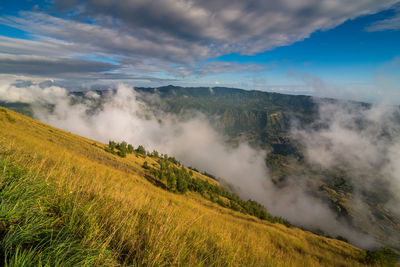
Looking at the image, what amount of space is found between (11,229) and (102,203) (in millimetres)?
1486

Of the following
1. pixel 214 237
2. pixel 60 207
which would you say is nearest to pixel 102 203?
pixel 60 207

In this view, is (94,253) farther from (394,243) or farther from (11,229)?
(394,243)

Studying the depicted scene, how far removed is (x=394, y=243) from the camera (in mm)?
191125

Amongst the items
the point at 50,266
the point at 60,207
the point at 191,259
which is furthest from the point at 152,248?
the point at 60,207

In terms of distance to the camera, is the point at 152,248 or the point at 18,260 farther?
the point at 152,248

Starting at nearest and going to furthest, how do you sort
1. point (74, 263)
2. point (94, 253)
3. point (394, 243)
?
1. point (74, 263)
2. point (94, 253)
3. point (394, 243)

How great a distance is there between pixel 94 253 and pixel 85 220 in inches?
28.1

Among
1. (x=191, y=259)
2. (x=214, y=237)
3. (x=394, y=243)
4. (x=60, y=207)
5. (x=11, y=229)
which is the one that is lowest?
(x=394, y=243)

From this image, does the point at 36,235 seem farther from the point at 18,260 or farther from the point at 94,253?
the point at 94,253

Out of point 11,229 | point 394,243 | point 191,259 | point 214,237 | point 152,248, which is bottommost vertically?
point 394,243

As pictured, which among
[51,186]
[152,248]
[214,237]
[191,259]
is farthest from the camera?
[214,237]

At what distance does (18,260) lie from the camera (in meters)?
1.75

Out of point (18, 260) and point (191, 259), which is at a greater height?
point (18, 260)

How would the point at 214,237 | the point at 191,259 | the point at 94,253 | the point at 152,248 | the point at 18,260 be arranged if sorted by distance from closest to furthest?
the point at 18,260, the point at 94,253, the point at 152,248, the point at 191,259, the point at 214,237
